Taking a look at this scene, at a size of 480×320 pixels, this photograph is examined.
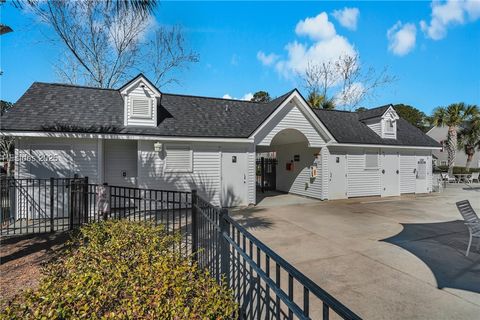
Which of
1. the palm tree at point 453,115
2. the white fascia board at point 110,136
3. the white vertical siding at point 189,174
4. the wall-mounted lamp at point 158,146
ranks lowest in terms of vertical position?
the white vertical siding at point 189,174

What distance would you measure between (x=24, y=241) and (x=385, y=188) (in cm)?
1657

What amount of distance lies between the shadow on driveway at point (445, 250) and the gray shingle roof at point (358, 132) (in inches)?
259

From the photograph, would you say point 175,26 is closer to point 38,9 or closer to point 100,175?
point 38,9

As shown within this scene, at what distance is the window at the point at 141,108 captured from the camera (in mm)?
10977

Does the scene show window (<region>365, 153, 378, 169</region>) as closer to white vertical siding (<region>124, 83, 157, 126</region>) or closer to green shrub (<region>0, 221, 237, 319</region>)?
white vertical siding (<region>124, 83, 157, 126</region>)

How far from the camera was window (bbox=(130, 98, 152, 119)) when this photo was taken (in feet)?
36.0

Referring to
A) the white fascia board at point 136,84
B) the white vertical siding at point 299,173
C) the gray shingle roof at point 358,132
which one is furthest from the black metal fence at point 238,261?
the gray shingle roof at point 358,132

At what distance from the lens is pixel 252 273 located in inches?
97.3

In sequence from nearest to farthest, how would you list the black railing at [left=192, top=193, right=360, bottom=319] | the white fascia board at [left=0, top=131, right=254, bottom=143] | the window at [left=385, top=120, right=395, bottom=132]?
the black railing at [left=192, top=193, right=360, bottom=319] → the white fascia board at [left=0, top=131, right=254, bottom=143] → the window at [left=385, top=120, right=395, bottom=132]

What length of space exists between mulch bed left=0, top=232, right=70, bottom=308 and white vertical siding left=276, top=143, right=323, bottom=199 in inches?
445

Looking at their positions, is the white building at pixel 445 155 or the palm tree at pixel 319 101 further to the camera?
the white building at pixel 445 155

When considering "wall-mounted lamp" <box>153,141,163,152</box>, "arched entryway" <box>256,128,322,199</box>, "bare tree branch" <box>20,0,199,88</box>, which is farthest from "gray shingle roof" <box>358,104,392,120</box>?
"bare tree branch" <box>20,0,199,88</box>

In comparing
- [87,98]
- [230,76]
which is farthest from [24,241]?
[230,76]

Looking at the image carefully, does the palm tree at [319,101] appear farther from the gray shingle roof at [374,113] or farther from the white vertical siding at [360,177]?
the white vertical siding at [360,177]
